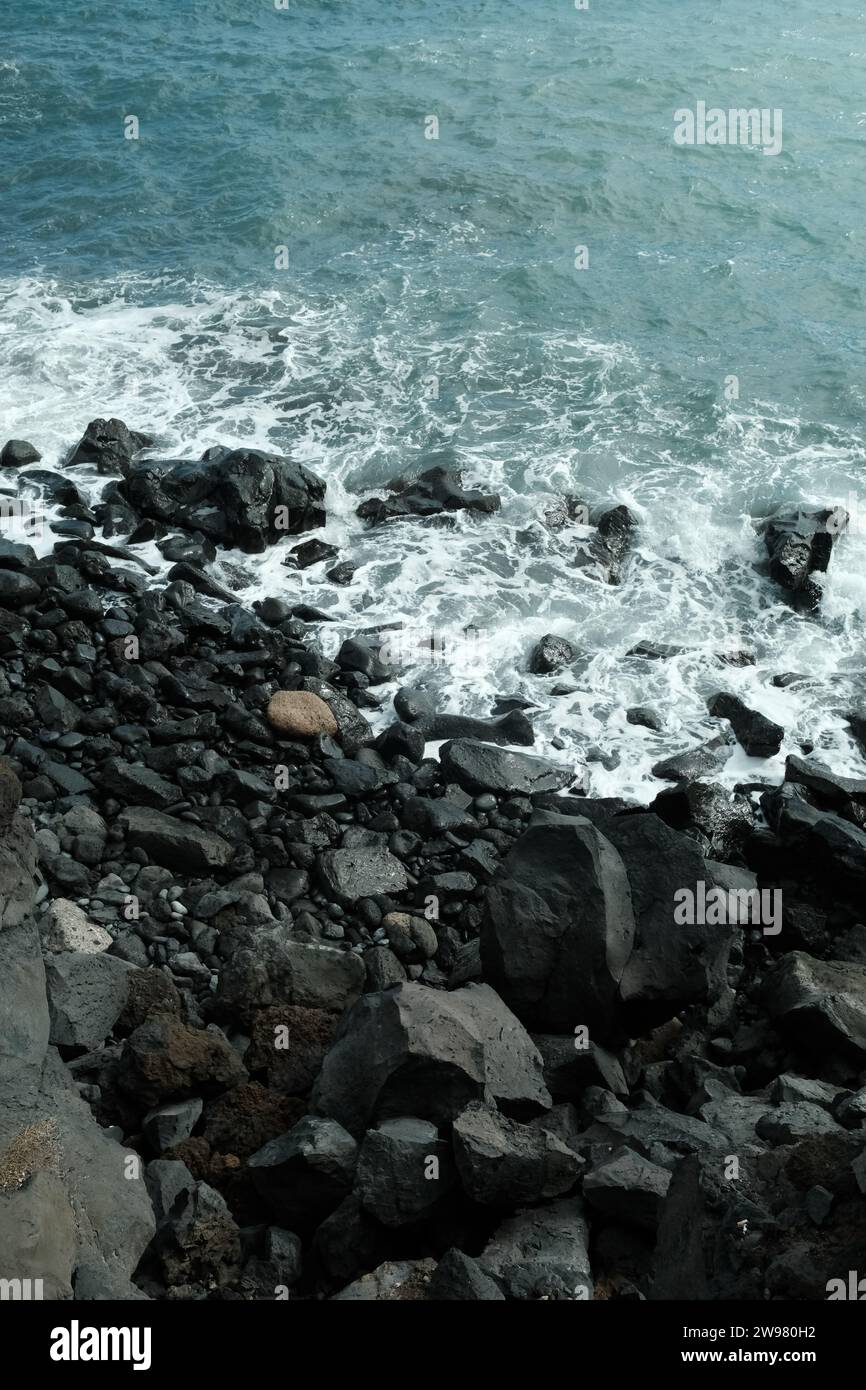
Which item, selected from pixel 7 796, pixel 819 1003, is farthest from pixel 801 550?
Result: pixel 7 796

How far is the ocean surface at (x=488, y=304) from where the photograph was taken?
50.4 ft

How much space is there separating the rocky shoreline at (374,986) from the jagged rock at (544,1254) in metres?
0.02

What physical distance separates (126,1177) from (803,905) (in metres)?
6.64

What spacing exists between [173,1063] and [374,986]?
6.33 feet

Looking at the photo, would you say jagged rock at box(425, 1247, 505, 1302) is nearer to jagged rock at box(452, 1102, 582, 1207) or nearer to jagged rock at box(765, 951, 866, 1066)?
jagged rock at box(452, 1102, 582, 1207)

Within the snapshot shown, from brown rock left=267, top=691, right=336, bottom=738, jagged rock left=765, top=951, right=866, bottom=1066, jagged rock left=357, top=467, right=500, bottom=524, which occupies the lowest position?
jagged rock left=765, top=951, right=866, bottom=1066

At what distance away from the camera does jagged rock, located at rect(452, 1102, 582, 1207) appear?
684 cm

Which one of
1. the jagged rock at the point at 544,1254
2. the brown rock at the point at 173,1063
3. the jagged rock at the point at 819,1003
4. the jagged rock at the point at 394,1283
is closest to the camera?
the jagged rock at the point at 394,1283

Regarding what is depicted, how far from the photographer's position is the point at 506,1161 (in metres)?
6.86

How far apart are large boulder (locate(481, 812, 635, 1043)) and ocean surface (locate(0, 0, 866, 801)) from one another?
353 centimetres

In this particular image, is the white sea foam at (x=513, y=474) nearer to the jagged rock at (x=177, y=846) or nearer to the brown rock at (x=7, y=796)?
the jagged rock at (x=177, y=846)

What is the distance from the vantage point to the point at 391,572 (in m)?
15.7

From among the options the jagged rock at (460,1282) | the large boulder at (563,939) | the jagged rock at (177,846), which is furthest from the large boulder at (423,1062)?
the jagged rock at (177,846)

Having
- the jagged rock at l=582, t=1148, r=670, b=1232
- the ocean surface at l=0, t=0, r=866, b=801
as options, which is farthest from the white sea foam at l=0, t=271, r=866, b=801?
the jagged rock at l=582, t=1148, r=670, b=1232
